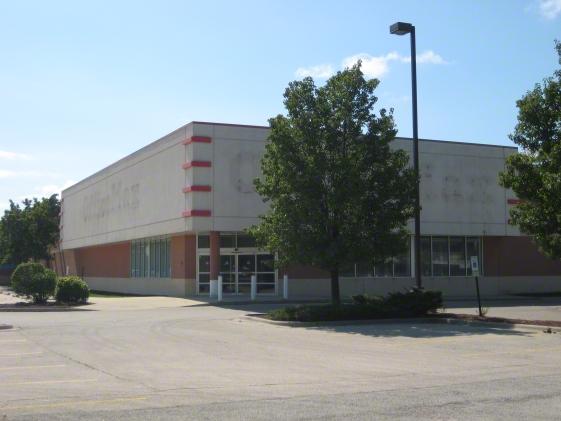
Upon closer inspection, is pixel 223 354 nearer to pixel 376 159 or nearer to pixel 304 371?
pixel 304 371

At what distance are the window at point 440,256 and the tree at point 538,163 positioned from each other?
2124 centimetres

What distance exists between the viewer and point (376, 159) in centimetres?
2294

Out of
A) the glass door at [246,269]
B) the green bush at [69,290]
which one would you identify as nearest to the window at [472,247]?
the glass door at [246,269]

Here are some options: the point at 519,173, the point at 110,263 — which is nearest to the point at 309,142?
the point at 519,173

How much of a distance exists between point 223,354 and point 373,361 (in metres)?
3.15

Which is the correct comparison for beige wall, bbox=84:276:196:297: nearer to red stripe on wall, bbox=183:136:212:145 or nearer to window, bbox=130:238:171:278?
window, bbox=130:238:171:278

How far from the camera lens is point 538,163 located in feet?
64.1

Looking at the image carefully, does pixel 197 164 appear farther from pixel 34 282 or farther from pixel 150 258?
pixel 150 258

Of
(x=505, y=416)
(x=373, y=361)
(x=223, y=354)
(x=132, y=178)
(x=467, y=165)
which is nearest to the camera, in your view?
(x=505, y=416)

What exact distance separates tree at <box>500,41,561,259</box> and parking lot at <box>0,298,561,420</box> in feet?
9.74

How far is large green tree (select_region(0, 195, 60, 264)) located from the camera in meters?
65.4

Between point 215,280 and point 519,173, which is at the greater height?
point 519,173

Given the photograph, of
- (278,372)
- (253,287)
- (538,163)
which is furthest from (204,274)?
(278,372)

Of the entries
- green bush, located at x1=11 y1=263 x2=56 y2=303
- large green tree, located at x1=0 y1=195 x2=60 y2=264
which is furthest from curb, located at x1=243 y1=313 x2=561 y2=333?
large green tree, located at x1=0 y1=195 x2=60 y2=264
